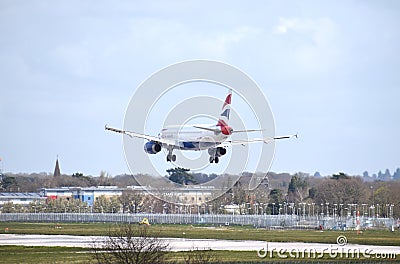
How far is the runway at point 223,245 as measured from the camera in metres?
110

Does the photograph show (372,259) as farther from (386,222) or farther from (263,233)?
(386,222)

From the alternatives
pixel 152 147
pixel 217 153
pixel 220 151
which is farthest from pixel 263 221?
pixel 220 151

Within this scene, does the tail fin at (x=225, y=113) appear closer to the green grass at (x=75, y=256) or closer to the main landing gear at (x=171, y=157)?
the main landing gear at (x=171, y=157)

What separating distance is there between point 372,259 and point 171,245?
2843 cm

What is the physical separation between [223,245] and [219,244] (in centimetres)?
193

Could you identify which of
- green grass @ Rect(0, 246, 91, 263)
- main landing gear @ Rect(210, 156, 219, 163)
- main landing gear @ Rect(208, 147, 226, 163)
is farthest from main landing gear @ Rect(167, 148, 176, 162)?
green grass @ Rect(0, 246, 91, 263)

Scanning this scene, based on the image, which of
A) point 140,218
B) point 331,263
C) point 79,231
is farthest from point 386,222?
point 331,263

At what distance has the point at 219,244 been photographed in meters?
120

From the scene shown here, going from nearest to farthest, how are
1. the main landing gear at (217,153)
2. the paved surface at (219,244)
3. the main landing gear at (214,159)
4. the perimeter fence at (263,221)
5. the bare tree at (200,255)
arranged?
1. the bare tree at (200,255)
2. the paved surface at (219,244)
3. the main landing gear at (214,159)
4. the main landing gear at (217,153)
5. the perimeter fence at (263,221)

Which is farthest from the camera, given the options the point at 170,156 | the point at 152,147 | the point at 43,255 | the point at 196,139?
the point at 196,139

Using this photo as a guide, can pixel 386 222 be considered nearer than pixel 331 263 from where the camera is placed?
No

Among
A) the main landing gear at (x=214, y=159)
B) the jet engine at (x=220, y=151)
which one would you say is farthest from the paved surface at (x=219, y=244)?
the jet engine at (x=220, y=151)

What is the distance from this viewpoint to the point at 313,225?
17975 centimetres

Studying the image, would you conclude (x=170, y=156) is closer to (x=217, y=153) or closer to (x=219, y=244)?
(x=217, y=153)
